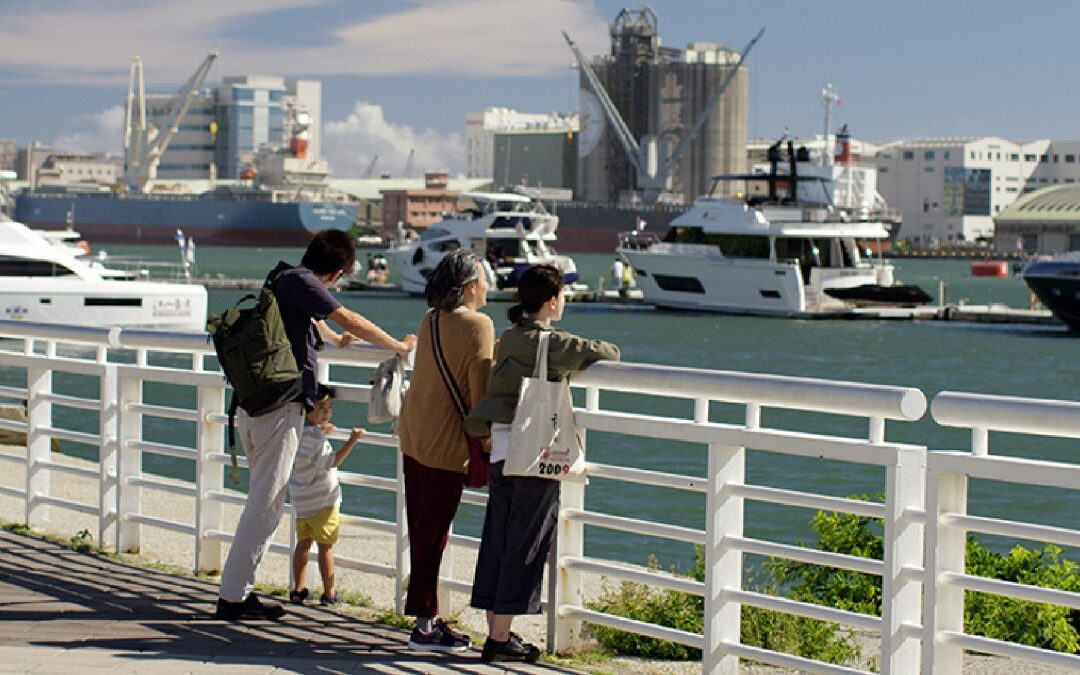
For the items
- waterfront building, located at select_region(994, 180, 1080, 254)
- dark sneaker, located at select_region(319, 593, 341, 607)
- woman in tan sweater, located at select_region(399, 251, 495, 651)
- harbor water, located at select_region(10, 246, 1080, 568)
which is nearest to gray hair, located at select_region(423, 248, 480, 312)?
woman in tan sweater, located at select_region(399, 251, 495, 651)

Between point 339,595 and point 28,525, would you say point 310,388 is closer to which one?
point 339,595

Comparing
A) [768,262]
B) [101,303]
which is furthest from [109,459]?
[768,262]

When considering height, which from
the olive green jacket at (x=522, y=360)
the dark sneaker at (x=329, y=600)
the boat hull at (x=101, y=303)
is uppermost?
the olive green jacket at (x=522, y=360)

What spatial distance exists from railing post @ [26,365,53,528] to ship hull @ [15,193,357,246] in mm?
163200

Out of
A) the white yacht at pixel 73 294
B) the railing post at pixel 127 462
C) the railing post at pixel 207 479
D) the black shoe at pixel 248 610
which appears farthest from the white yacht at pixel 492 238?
the black shoe at pixel 248 610

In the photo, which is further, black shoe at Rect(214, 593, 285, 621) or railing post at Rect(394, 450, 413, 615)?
railing post at Rect(394, 450, 413, 615)

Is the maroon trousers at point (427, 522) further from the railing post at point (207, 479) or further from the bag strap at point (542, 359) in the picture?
the railing post at point (207, 479)

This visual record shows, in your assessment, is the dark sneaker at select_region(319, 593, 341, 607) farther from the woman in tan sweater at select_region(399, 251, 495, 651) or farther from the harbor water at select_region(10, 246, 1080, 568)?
the harbor water at select_region(10, 246, 1080, 568)

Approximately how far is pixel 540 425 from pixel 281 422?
50.4 inches

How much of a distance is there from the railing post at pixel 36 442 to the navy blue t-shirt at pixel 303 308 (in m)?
2.51

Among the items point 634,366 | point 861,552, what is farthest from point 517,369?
point 861,552

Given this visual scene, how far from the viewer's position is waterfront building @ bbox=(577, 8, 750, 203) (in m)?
180

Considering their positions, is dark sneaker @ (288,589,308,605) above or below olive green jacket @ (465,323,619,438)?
below

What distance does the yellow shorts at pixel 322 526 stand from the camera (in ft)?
Answer: 22.6
